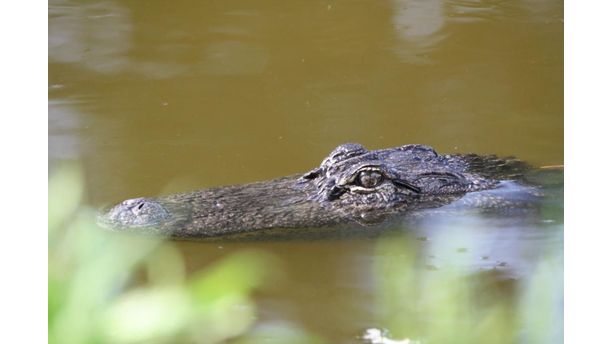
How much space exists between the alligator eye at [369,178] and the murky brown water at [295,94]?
1.13ft

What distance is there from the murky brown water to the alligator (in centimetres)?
16

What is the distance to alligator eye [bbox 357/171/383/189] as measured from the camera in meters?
4.68

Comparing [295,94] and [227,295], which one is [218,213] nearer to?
[295,94]

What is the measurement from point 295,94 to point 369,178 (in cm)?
208

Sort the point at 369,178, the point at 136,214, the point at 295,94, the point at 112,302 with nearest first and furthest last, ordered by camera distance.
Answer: the point at 112,302 < the point at 136,214 < the point at 369,178 < the point at 295,94

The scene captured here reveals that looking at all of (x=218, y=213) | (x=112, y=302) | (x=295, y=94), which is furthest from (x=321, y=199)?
(x=112, y=302)

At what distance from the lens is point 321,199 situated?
15.6 ft

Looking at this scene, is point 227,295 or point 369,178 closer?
point 227,295

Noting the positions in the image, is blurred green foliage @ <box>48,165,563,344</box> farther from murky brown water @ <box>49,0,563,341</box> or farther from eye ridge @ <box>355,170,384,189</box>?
eye ridge @ <box>355,170,384,189</box>

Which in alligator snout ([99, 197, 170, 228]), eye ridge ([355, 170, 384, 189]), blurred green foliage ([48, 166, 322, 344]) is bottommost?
alligator snout ([99, 197, 170, 228])

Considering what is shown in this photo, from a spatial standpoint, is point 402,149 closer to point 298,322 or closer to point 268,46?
point 298,322

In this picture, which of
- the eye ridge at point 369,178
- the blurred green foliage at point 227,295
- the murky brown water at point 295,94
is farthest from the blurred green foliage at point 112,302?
the eye ridge at point 369,178

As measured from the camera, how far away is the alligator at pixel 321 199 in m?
4.59

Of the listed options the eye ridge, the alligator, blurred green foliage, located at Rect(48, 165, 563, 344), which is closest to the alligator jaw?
the alligator
